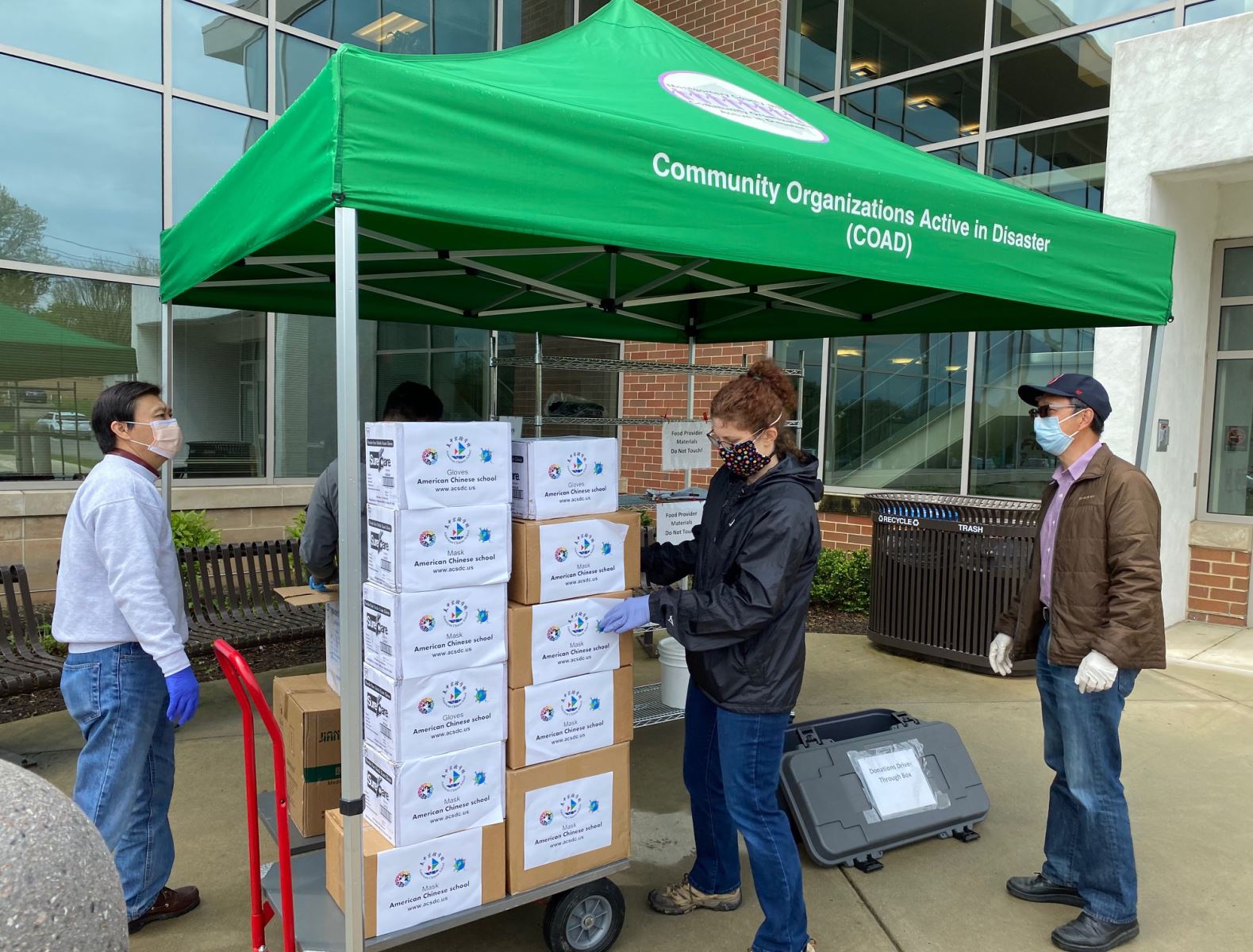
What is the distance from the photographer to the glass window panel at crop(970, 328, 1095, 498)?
7.46m

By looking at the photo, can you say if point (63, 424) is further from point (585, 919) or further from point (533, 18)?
point (533, 18)

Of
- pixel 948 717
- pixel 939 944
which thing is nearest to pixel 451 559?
pixel 939 944

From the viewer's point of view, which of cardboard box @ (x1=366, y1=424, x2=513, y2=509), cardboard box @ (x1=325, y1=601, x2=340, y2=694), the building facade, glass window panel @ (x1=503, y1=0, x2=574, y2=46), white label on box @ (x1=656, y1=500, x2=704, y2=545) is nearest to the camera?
cardboard box @ (x1=366, y1=424, x2=513, y2=509)

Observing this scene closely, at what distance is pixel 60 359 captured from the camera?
6.82m

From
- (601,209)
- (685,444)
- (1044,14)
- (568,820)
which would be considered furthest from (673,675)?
(1044,14)

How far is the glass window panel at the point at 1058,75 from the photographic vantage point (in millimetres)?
7121

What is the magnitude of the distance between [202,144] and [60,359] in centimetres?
222

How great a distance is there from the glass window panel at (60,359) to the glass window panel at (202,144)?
0.98 metres

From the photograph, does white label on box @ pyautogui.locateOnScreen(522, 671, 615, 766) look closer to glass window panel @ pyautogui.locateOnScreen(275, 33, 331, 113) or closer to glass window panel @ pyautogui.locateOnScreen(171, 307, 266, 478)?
glass window panel @ pyautogui.locateOnScreen(171, 307, 266, 478)

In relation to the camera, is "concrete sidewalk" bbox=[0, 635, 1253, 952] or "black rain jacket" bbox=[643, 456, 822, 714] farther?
"concrete sidewalk" bbox=[0, 635, 1253, 952]

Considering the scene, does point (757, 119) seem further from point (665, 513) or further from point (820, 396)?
point (820, 396)

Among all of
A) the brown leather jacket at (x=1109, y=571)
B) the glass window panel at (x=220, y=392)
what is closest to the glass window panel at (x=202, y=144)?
the glass window panel at (x=220, y=392)

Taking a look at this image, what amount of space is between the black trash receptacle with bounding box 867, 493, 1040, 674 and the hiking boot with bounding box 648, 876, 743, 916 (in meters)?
3.52

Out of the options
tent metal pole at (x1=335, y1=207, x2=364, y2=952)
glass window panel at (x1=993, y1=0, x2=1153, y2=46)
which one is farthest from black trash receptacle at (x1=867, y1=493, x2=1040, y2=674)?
tent metal pole at (x1=335, y1=207, x2=364, y2=952)
